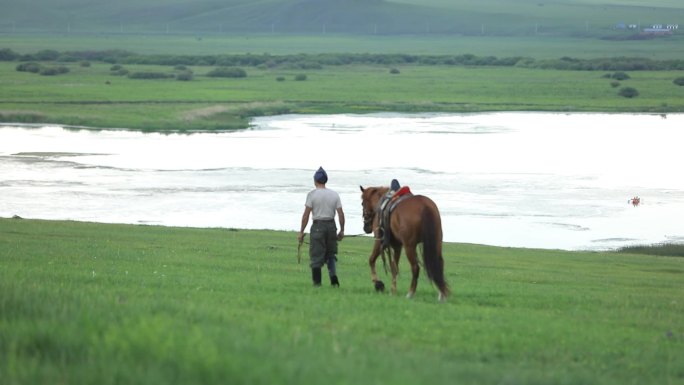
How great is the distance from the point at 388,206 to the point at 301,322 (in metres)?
4.81

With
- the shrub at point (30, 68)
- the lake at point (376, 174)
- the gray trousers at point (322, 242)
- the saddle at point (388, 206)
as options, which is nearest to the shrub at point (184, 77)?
the shrub at point (30, 68)

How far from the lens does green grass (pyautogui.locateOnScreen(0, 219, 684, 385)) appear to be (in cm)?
786

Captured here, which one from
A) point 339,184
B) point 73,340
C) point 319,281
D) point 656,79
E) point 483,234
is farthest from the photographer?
Result: point 656,79

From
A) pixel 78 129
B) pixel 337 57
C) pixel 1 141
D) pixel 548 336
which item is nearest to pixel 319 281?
pixel 548 336

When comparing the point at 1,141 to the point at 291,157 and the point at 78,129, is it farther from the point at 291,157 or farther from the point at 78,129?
the point at 291,157

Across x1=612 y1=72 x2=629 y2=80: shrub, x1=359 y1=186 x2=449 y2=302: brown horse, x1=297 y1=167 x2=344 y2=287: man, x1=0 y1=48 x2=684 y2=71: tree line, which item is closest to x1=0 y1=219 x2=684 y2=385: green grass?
x1=359 y1=186 x2=449 y2=302: brown horse

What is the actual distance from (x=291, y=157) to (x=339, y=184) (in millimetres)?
10024

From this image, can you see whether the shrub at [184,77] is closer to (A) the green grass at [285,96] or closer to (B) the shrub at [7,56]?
(A) the green grass at [285,96]

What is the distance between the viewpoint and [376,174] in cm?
4794

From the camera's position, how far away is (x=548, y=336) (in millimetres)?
12680

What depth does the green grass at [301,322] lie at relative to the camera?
25.8ft

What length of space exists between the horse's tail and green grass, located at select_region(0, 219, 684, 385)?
0.31 meters

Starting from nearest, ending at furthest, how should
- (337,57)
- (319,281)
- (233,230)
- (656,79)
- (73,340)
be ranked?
(73,340) → (319,281) → (233,230) → (656,79) → (337,57)

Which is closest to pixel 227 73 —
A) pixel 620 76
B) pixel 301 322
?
pixel 620 76
